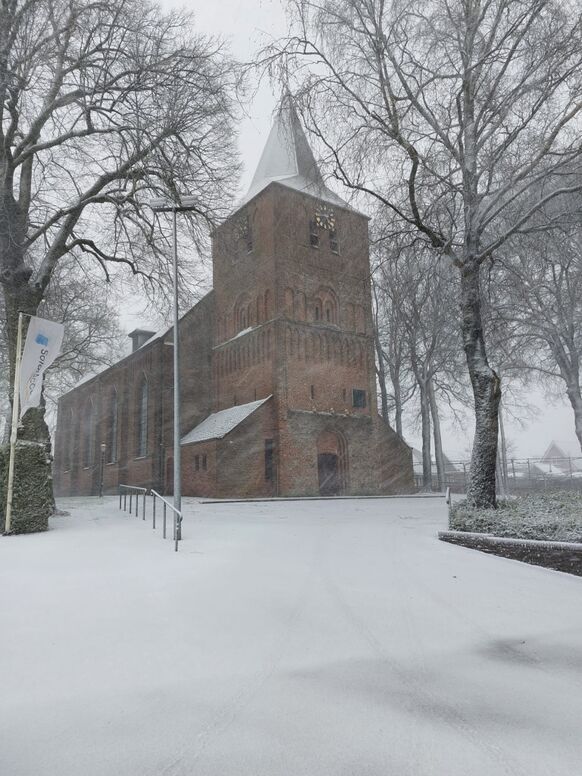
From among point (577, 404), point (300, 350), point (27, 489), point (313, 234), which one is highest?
point (313, 234)

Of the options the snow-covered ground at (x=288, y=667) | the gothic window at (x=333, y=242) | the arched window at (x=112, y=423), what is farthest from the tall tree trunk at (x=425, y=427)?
the snow-covered ground at (x=288, y=667)

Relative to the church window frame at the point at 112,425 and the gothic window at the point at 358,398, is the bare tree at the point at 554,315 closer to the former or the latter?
the gothic window at the point at 358,398

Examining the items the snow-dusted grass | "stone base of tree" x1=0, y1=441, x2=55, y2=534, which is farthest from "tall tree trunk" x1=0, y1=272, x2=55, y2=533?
the snow-dusted grass

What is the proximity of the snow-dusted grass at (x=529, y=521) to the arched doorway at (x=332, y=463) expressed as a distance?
1609 centimetres

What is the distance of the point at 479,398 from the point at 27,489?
9.12 m

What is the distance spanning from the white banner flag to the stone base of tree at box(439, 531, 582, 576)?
859cm

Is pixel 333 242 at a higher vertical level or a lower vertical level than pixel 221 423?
higher

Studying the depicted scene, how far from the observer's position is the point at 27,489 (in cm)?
1062

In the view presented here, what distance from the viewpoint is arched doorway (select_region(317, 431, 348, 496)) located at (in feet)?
88.0

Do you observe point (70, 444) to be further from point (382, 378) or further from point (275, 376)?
point (382, 378)

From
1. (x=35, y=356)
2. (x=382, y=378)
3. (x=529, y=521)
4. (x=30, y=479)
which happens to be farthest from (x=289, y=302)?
(x=529, y=521)

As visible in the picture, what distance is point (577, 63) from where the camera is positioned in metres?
9.94

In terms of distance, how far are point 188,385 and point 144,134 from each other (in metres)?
18.4

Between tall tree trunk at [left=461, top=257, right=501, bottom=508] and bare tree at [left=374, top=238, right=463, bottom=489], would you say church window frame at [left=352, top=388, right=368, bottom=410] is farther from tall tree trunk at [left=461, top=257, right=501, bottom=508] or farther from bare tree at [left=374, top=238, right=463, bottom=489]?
tall tree trunk at [left=461, top=257, right=501, bottom=508]
